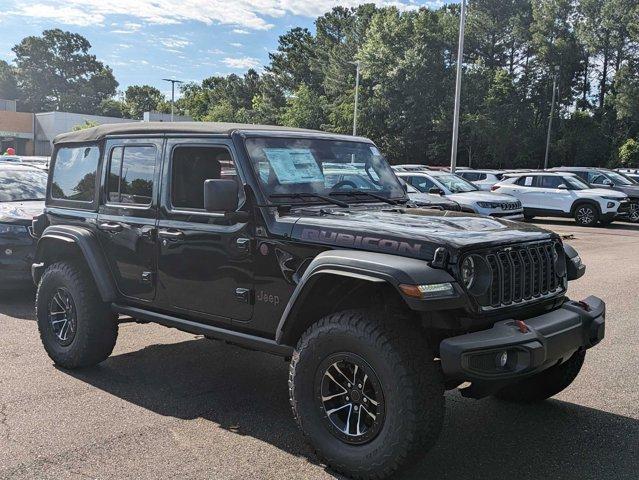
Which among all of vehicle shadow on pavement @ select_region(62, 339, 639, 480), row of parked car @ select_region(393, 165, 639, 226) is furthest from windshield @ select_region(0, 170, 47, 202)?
row of parked car @ select_region(393, 165, 639, 226)

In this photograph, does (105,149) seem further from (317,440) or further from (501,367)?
(501,367)

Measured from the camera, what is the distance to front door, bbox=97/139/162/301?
15.8ft

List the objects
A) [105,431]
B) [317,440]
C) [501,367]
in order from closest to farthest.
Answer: [501,367]
[317,440]
[105,431]

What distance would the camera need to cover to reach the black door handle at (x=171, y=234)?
4.57 metres

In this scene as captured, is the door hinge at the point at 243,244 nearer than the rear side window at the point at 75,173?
Yes

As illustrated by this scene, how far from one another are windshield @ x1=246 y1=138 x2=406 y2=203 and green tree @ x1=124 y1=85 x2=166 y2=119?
13000cm

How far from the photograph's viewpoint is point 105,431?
4230 mm

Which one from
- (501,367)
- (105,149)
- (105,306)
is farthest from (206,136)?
(501,367)

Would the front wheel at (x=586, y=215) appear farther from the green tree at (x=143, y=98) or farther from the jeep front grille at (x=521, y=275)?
the green tree at (x=143, y=98)

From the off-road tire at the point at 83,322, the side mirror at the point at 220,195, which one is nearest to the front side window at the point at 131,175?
the off-road tire at the point at 83,322

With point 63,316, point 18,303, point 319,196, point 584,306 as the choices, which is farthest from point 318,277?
point 18,303

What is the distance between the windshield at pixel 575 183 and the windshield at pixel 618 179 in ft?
5.91

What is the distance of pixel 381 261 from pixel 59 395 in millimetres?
2832

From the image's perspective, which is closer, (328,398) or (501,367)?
(501,367)
